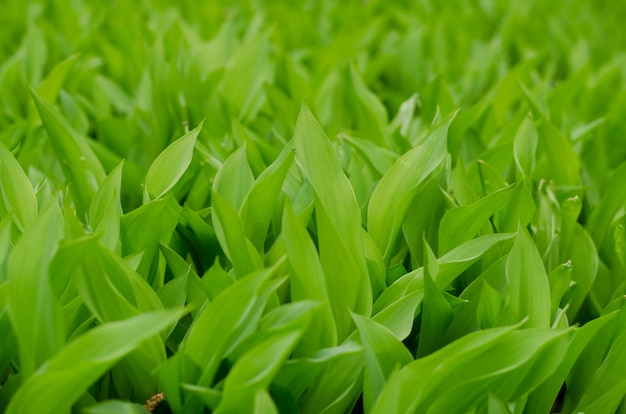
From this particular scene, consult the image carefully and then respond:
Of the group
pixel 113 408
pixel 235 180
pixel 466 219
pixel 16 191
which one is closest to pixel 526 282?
pixel 466 219

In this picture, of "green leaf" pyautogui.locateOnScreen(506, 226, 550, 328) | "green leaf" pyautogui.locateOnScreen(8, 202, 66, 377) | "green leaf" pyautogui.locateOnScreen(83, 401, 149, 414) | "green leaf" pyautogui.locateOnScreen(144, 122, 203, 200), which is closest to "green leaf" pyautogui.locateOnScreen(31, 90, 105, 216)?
"green leaf" pyautogui.locateOnScreen(144, 122, 203, 200)

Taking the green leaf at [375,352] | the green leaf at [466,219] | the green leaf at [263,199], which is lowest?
the green leaf at [375,352]

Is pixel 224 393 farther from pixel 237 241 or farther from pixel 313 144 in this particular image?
pixel 313 144

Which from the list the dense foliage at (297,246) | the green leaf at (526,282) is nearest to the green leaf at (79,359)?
the dense foliage at (297,246)

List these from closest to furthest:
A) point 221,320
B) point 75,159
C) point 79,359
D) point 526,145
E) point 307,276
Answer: point 79,359, point 221,320, point 307,276, point 75,159, point 526,145

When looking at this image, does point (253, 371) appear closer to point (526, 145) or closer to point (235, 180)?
point (235, 180)

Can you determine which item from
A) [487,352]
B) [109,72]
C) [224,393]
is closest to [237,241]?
[224,393]

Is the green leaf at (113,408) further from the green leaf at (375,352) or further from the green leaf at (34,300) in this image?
the green leaf at (375,352)

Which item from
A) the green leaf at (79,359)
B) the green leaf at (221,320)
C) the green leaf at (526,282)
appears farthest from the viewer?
the green leaf at (526,282)
